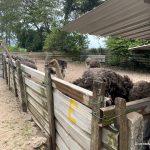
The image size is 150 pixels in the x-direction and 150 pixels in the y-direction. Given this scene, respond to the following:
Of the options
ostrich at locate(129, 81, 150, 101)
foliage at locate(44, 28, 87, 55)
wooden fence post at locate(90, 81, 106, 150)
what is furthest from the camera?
foliage at locate(44, 28, 87, 55)

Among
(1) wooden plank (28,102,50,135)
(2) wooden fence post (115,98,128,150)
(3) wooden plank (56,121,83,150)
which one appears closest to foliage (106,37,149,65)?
(1) wooden plank (28,102,50,135)

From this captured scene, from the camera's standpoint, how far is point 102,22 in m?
3.21

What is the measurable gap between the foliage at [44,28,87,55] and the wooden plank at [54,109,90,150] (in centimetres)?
1595

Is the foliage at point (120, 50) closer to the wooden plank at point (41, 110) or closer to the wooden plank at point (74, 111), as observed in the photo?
the wooden plank at point (41, 110)

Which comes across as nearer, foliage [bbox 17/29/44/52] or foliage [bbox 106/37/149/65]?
foliage [bbox 106/37/149/65]

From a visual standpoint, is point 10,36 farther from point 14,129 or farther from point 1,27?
point 14,129

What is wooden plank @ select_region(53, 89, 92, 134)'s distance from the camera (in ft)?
7.90

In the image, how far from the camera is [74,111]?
2742mm

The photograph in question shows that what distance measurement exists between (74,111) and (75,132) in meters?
0.21

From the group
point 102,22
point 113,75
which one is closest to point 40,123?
point 113,75

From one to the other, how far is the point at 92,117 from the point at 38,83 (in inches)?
103

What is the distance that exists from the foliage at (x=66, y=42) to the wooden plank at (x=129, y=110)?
17.0m

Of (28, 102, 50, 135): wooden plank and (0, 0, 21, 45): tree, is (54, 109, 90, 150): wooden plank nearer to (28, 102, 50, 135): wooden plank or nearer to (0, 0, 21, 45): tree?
(28, 102, 50, 135): wooden plank

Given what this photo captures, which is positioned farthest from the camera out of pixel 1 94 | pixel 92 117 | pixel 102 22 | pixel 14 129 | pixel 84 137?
pixel 1 94
